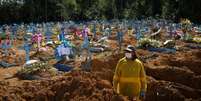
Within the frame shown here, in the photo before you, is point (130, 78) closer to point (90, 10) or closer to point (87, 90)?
point (87, 90)

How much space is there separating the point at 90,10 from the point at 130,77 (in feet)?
190

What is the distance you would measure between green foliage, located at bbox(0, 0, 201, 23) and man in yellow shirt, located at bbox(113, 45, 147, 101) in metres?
49.9

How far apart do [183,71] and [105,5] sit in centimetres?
5463

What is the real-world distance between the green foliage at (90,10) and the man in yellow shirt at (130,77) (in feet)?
164

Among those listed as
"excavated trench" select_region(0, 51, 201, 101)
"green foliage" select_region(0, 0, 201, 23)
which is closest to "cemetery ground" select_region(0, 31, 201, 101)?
"excavated trench" select_region(0, 51, 201, 101)

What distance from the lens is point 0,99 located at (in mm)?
11766

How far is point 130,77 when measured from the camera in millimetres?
10000

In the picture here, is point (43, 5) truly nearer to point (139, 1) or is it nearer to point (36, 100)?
point (139, 1)

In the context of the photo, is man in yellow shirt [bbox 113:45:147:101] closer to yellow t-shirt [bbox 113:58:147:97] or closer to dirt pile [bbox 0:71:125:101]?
yellow t-shirt [bbox 113:58:147:97]

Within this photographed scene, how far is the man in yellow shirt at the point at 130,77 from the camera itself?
9805mm

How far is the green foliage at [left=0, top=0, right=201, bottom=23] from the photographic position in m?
60.9

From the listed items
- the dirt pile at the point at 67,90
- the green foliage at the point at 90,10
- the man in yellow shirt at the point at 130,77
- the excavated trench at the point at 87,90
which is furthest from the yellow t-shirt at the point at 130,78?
the green foliage at the point at 90,10

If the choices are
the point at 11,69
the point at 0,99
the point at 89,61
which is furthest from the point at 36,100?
the point at 11,69

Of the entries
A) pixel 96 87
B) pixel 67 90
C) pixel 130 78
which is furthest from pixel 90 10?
pixel 130 78
